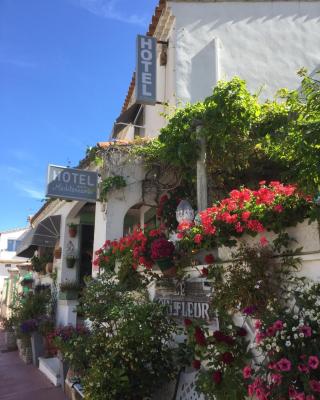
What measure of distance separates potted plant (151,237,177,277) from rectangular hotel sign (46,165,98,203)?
161 inches

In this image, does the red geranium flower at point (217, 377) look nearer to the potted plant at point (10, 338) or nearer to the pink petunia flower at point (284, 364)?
the pink petunia flower at point (284, 364)

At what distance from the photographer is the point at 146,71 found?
10219mm

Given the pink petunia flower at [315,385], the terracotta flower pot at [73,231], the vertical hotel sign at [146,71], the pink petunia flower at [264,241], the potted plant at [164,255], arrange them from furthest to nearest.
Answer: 1. the terracotta flower pot at [73,231]
2. the vertical hotel sign at [146,71]
3. the potted plant at [164,255]
4. the pink petunia flower at [264,241]
5. the pink petunia flower at [315,385]

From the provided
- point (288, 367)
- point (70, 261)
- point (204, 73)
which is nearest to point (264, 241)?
point (288, 367)

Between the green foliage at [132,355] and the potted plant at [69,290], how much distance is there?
5.47 m

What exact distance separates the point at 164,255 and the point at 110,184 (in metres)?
A: 3.83

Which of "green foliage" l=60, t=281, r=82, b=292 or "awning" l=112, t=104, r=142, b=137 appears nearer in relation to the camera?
"green foliage" l=60, t=281, r=82, b=292

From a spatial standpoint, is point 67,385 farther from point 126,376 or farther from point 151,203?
point 151,203

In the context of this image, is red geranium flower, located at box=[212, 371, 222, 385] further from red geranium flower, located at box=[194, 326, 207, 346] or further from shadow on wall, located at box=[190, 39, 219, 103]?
shadow on wall, located at box=[190, 39, 219, 103]

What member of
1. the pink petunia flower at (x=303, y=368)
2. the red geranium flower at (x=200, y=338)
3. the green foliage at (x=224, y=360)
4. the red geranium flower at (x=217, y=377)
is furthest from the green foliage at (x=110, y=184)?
the pink petunia flower at (x=303, y=368)

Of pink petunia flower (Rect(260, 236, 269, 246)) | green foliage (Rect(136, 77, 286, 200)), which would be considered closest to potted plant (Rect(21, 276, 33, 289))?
green foliage (Rect(136, 77, 286, 200))

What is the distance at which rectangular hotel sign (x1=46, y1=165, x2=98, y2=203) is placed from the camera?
9.34 meters

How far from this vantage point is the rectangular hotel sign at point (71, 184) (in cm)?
934

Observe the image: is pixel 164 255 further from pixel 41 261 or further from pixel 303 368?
pixel 41 261
